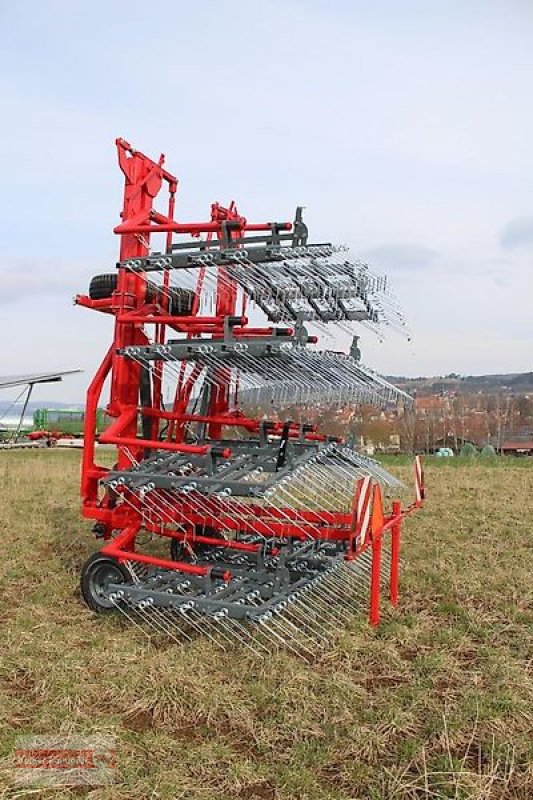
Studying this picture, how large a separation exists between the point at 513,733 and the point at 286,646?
1.75 meters

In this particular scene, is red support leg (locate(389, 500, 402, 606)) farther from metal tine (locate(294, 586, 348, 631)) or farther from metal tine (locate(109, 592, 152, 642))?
metal tine (locate(109, 592, 152, 642))

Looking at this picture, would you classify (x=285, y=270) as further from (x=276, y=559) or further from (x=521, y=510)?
(x=521, y=510)

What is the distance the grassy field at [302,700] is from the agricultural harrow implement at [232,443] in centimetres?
38

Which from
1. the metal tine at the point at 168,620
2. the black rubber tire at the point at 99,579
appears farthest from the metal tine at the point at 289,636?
the black rubber tire at the point at 99,579

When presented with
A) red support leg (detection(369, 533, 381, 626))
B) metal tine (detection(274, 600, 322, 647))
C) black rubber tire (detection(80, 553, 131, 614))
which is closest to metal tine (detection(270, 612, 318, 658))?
metal tine (detection(274, 600, 322, 647))

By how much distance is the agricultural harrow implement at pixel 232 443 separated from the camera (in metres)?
5.23

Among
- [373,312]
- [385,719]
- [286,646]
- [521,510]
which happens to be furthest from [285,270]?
[521,510]

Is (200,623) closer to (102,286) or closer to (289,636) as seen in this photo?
(289,636)

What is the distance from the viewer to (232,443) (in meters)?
6.16

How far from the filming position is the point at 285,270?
17.8ft

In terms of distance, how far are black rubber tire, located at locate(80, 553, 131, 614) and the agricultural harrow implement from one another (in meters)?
0.01

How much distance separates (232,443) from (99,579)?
1591 millimetres

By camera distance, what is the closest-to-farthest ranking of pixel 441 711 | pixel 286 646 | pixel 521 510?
pixel 441 711 < pixel 286 646 < pixel 521 510

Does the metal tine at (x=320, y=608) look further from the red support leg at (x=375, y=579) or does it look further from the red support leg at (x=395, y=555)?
Answer: the red support leg at (x=395, y=555)
